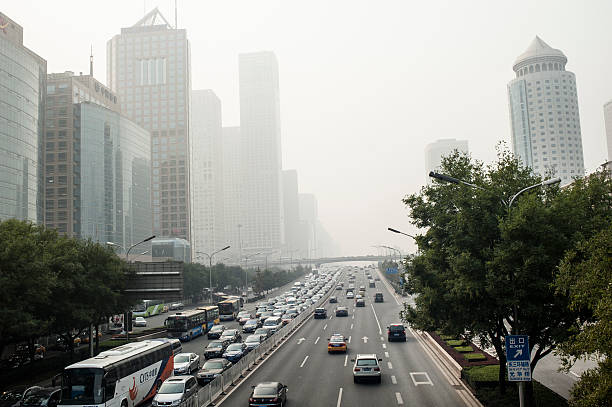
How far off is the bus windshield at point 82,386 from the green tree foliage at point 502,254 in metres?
15.8

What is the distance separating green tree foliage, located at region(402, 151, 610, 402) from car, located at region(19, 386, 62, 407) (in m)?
19.1

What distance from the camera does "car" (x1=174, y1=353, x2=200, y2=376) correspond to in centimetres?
3450

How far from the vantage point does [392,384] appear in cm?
3014

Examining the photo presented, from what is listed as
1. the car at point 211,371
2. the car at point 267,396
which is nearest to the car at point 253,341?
the car at point 211,371

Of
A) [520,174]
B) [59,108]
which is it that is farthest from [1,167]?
[520,174]

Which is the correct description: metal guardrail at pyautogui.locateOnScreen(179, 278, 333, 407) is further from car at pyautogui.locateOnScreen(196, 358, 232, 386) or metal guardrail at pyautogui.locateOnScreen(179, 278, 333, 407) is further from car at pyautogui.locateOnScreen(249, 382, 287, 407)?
car at pyautogui.locateOnScreen(249, 382, 287, 407)

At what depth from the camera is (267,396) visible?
23953 mm

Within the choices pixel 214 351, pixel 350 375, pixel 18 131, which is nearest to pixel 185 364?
pixel 214 351

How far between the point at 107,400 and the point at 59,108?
131580 mm

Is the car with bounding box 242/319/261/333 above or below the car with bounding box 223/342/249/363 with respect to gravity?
below

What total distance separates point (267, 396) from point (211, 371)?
9780 millimetres

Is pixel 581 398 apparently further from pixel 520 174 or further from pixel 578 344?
pixel 520 174

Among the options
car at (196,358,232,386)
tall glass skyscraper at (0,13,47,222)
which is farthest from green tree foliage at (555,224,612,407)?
tall glass skyscraper at (0,13,47,222)

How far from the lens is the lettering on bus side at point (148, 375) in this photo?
2828 centimetres
